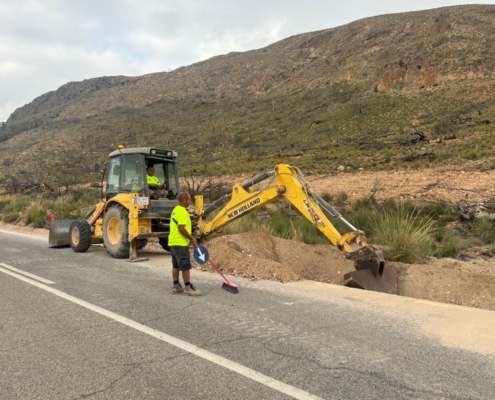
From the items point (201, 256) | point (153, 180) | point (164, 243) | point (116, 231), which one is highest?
point (153, 180)

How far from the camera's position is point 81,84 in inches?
4569

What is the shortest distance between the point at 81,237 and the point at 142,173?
97.5 inches

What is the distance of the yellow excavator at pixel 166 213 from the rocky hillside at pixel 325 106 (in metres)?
17.0

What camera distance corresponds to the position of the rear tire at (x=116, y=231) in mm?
9766

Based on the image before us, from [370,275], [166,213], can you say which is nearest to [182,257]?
[370,275]

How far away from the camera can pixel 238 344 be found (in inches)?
176

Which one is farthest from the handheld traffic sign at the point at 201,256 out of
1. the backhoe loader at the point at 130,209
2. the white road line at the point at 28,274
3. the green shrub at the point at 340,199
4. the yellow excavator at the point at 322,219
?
the green shrub at the point at 340,199

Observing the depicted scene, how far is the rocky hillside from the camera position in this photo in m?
33.3

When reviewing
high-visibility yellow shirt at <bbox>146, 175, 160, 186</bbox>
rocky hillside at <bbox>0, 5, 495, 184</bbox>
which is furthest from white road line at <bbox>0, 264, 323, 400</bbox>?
rocky hillside at <bbox>0, 5, 495, 184</bbox>

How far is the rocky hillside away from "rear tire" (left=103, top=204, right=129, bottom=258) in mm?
17910

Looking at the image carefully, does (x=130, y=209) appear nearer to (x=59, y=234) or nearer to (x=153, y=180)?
(x=153, y=180)

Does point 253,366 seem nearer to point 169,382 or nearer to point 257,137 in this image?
point 169,382

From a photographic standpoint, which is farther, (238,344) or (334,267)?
(334,267)

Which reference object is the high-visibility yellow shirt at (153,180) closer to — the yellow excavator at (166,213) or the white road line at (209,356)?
the yellow excavator at (166,213)
